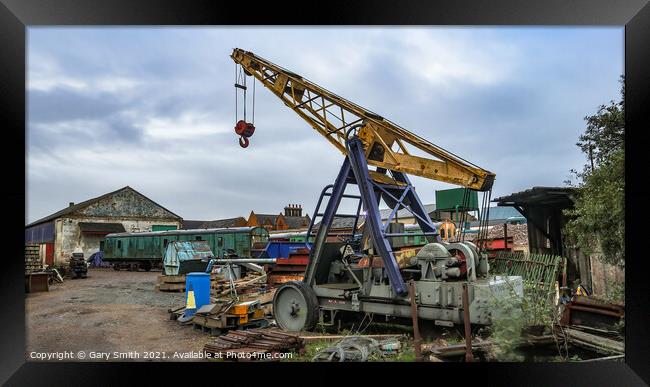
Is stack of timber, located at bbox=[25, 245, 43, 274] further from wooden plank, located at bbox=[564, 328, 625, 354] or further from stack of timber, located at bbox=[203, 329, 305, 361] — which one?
wooden plank, located at bbox=[564, 328, 625, 354]

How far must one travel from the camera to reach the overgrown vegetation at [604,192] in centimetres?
736

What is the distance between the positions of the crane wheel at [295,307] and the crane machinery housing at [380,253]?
0.02 metres

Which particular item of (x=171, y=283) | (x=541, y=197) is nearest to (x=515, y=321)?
(x=541, y=197)

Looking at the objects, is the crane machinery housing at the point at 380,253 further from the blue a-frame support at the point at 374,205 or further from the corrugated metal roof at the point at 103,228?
the corrugated metal roof at the point at 103,228

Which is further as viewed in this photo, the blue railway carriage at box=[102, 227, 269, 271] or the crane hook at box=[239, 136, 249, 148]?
the blue railway carriage at box=[102, 227, 269, 271]

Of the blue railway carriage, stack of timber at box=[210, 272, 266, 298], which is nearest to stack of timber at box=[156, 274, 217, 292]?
stack of timber at box=[210, 272, 266, 298]

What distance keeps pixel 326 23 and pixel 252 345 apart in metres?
4.45

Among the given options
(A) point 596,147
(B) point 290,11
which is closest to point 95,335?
(B) point 290,11

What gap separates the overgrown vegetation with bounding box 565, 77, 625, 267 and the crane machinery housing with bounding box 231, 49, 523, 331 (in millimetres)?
1696

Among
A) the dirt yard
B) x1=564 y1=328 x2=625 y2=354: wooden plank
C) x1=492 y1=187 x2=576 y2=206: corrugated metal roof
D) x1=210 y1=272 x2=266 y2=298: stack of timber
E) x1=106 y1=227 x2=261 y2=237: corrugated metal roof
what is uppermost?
x1=492 y1=187 x2=576 y2=206: corrugated metal roof

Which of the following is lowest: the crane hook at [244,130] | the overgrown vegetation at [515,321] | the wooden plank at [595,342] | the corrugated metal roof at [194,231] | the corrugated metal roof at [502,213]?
the wooden plank at [595,342]

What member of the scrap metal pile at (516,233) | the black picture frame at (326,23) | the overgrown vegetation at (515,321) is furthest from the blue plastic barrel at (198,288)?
the scrap metal pile at (516,233)

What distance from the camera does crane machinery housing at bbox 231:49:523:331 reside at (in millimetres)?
6863

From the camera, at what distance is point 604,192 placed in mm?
7547
